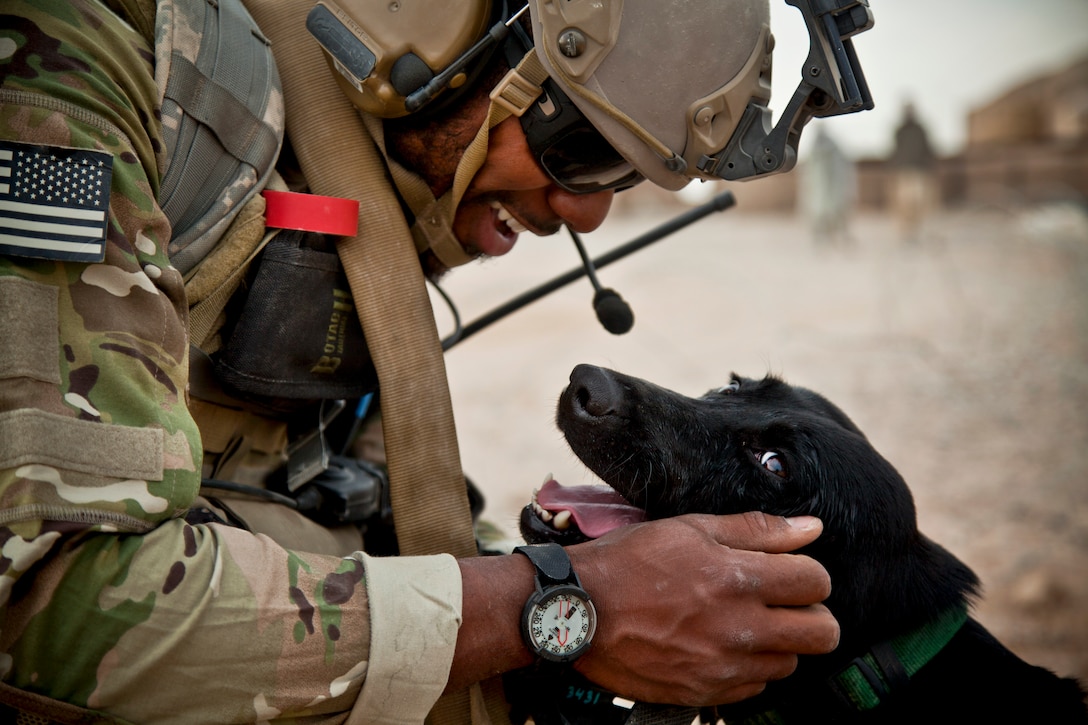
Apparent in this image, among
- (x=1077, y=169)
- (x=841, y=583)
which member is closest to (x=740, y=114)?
(x=841, y=583)

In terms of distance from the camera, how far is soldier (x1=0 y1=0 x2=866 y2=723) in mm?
1497

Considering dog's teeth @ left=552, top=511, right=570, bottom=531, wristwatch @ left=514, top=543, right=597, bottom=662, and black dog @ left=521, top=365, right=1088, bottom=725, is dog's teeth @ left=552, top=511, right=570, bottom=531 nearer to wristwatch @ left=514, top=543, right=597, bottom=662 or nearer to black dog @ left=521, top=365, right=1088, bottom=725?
black dog @ left=521, top=365, right=1088, bottom=725

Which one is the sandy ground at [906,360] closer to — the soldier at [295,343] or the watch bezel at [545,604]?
the soldier at [295,343]

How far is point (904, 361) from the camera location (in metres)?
9.62

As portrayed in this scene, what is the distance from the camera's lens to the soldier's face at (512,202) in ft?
7.68

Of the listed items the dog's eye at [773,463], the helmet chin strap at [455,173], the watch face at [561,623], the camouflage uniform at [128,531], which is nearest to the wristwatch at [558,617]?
the watch face at [561,623]

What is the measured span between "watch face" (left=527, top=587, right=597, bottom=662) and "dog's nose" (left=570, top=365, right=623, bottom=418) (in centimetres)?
50

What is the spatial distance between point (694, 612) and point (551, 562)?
0.29 m

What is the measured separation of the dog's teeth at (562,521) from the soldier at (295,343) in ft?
0.79

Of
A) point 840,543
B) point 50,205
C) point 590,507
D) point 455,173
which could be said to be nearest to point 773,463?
point 840,543

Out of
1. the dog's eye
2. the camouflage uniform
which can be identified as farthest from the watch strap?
the dog's eye

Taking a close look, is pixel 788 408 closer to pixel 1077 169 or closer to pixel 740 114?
pixel 740 114

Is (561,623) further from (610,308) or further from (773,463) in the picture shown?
(610,308)

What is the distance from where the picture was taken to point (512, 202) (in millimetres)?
2484
